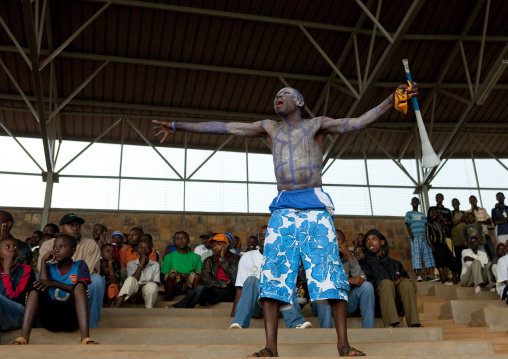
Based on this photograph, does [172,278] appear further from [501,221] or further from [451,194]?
[451,194]

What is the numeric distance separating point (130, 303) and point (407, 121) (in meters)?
9.89

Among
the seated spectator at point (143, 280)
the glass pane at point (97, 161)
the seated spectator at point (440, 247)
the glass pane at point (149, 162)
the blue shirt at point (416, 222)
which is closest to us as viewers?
the seated spectator at point (143, 280)

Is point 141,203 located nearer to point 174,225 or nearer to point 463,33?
point 174,225

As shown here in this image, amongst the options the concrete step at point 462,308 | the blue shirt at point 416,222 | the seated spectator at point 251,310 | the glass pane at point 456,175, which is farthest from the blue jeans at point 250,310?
the glass pane at point 456,175

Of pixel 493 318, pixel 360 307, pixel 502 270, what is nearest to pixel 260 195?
pixel 502 270

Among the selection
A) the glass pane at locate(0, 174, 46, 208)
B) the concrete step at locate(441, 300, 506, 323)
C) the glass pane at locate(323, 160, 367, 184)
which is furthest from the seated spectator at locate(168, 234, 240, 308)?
the glass pane at locate(323, 160, 367, 184)

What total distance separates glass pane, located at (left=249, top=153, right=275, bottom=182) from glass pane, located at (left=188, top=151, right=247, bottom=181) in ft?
0.57

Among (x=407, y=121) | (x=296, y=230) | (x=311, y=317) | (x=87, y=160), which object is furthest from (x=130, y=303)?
(x=407, y=121)

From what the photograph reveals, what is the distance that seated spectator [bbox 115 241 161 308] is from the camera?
19.9 ft

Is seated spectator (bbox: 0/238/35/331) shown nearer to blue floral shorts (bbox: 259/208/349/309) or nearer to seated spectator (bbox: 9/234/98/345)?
seated spectator (bbox: 9/234/98/345)

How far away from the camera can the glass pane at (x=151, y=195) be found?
12.5 m

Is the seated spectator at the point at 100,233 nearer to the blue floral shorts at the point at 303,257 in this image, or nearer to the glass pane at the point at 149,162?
the glass pane at the point at 149,162

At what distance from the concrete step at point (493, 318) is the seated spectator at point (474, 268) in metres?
1.61

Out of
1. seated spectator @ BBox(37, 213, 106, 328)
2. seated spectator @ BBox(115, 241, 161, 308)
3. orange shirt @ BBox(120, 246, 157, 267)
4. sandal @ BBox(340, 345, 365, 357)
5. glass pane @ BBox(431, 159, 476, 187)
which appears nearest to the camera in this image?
sandal @ BBox(340, 345, 365, 357)
